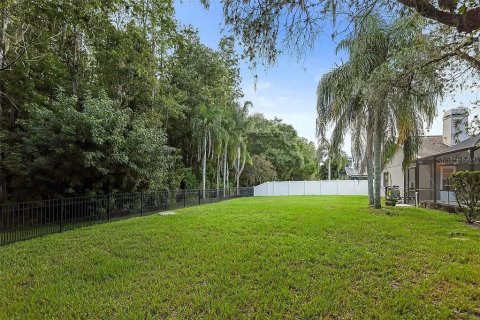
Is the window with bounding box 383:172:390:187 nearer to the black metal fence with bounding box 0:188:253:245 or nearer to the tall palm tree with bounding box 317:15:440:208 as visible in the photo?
the tall palm tree with bounding box 317:15:440:208

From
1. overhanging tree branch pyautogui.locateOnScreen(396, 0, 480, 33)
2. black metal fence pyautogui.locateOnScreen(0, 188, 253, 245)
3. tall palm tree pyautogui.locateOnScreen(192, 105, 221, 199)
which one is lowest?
black metal fence pyautogui.locateOnScreen(0, 188, 253, 245)

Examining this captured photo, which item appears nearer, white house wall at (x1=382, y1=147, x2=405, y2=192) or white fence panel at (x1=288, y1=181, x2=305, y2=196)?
white house wall at (x1=382, y1=147, x2=405, y2=192)

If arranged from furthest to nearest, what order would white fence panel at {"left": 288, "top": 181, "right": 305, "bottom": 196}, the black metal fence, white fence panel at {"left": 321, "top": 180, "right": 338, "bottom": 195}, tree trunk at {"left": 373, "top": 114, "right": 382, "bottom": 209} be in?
white fence panel at {"left": 288, "top": 181, "right": 305, "bottom": 196} < white fence panel at {"left": 321, "top": 180, "right": 338, "bottom": 195} < tree trunk at {"left": 373, "top": 114, "right": 382, "bottom": 209} < the black metal fence

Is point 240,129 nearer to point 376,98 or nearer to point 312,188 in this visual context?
point 312,188

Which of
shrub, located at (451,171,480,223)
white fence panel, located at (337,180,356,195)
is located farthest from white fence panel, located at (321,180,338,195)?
shrub, located at (451,171,480,223)

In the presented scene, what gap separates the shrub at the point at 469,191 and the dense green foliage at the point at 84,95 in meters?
7.76

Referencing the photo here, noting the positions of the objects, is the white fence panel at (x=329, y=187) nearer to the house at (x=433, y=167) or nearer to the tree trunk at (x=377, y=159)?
the house at (x=433, y=167)

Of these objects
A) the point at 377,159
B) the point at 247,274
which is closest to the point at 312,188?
the point at 377,159

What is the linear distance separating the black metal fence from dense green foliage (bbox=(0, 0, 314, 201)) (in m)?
0.69

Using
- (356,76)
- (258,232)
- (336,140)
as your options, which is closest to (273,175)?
(336,140)

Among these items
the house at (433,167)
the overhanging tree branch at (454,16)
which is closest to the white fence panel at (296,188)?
the house at (433,167)

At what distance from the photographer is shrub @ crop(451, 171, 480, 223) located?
342 inches

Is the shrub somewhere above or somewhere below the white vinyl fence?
above

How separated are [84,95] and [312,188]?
22303 mm
